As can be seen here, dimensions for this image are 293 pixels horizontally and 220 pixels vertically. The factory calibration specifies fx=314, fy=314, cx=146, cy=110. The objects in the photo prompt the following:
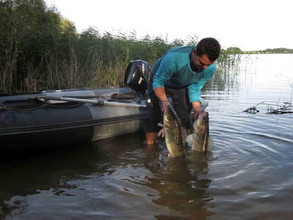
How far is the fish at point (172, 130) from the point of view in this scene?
3934mm

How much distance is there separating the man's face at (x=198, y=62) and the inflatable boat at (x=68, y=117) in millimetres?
1895

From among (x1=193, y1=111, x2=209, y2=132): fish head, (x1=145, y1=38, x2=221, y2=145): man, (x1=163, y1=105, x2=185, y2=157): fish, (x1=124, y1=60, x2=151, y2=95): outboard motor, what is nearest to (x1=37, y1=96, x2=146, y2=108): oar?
(x1=124, y1=60, x2=151, y2=95): outboard motor

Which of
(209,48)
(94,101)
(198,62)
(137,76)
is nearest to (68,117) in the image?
(94,101)

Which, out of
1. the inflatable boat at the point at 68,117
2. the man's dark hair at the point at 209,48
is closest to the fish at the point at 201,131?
the man's dark hair at the point at 209,48

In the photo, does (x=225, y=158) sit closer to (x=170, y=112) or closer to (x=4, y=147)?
(x=170, y=112)

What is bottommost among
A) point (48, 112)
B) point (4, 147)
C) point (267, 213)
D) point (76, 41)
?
point (267, 213)

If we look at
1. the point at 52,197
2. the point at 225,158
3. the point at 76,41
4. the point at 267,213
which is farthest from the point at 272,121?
the point at 76,41

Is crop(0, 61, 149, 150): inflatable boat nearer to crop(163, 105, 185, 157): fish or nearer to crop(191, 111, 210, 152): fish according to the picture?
crop(163, 105, 185, 157): fish

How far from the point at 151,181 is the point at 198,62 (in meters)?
1.62

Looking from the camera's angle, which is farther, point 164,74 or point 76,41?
point 76,41

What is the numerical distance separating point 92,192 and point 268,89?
1191 cm

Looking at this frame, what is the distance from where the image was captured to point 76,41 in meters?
10.4

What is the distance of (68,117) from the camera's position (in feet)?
16.4

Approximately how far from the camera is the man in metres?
3.86
